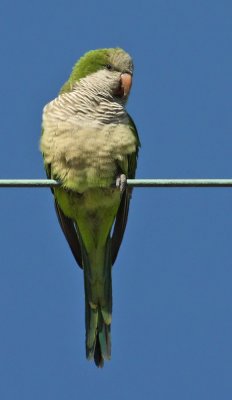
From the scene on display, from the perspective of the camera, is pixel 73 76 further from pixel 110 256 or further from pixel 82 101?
pixel 110 256

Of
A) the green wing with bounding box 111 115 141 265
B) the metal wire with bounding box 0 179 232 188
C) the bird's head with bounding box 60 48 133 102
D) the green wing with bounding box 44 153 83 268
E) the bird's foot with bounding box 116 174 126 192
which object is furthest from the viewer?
the bird's head with bounding box 60 48 133 102

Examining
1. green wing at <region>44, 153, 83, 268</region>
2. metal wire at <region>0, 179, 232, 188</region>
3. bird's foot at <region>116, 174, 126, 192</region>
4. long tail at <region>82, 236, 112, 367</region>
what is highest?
metal wire at <region>0, 179, 232, 188</region>

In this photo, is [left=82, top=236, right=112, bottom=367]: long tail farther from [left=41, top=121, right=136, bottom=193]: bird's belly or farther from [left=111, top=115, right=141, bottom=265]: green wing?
[left=41, top=121, right=136, bottom=193]: bird's belly

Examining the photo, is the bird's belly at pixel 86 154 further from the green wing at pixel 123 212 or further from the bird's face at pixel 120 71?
the bird's face at pixel 120 71

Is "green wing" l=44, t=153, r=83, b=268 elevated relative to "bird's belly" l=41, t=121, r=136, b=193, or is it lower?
lower

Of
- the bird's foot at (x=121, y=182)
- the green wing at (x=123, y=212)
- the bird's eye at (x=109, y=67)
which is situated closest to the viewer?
the bird's foot at (x=121, y=182)

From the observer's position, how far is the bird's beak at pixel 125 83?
25.3 feet

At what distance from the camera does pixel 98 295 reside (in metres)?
7.42

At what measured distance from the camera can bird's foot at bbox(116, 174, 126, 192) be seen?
22.7 feet

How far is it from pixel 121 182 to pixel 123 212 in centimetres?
49

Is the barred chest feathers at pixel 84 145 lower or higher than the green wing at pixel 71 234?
higher

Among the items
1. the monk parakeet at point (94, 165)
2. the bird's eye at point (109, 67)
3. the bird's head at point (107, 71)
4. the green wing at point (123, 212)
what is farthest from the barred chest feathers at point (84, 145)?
the bird's eye at point (109, 67)

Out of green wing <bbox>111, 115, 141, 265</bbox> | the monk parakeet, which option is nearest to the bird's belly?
the monk parakeet

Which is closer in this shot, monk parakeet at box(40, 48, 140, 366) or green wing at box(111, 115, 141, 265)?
monk parakeet at box(40, 48, 140, 366)
